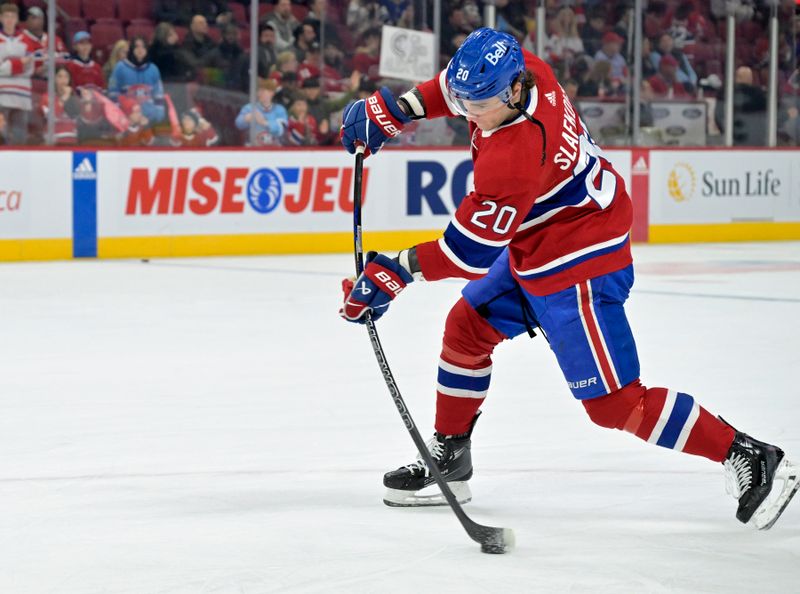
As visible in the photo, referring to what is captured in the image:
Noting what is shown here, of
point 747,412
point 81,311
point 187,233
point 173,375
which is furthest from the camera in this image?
point 187,233

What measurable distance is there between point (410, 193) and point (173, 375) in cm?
630

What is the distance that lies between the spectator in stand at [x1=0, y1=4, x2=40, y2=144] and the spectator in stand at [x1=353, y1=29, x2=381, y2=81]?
272cm

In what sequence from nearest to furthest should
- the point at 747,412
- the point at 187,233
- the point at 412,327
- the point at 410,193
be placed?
1. the point at 747,412
2. the point at 412,327
3. the point at 187,233
4. the point at 410,193

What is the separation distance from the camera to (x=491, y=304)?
3307mm

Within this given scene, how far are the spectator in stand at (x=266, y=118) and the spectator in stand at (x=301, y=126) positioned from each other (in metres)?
0.05

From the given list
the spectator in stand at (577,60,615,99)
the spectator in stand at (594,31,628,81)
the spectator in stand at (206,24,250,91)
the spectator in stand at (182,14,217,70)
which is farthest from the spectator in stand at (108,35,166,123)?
the spectator in stand at (594,31,628,81)


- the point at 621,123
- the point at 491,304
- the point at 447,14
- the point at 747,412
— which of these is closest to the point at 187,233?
the point at 447,14

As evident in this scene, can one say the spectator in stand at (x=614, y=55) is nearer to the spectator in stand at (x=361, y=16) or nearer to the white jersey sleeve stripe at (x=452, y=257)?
the spectator in stand at (x=361, y=16)

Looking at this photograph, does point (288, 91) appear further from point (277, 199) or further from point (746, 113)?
point (746, 113)

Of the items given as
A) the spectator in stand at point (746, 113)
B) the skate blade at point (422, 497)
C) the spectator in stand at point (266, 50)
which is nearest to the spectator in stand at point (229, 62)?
the spectator in stand at point (266, 50)

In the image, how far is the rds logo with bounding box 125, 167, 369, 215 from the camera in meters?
10.3

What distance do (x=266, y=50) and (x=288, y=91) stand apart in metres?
0.37

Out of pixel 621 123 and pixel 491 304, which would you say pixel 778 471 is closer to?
pixel 491 304

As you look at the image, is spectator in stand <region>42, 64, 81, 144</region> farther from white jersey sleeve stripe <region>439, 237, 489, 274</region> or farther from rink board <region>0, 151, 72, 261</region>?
white jersey sleeve stripe <region>439, 237, 489, 274</region>
